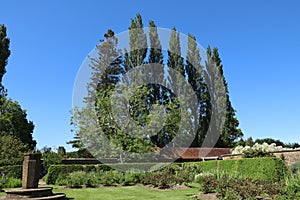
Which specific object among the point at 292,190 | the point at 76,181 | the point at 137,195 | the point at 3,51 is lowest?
the point at 137,195

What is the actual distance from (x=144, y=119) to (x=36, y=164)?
14606 mm

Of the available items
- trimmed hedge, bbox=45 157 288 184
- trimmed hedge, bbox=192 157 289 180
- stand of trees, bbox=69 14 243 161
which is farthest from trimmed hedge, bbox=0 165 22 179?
trimmed hedge, bbox=192 157 289 180

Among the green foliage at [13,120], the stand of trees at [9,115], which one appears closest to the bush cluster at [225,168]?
the stand of trees at [9,115]

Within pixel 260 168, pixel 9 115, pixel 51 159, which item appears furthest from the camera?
pixel 9 115

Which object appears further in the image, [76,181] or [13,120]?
[13,120]

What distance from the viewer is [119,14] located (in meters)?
14.0

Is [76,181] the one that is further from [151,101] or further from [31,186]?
[151,101]

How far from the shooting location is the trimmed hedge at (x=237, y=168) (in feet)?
44.0

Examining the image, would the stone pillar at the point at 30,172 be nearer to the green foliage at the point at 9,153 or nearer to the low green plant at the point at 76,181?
the low green plant at the point at 76,181

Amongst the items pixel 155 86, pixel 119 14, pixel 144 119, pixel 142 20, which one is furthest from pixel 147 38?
pixel 119 14

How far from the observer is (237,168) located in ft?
50.7

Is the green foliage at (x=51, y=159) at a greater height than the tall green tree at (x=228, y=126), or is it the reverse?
the tall green tree at (x=228, y=126)

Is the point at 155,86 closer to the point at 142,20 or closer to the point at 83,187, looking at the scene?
the point at 142,20

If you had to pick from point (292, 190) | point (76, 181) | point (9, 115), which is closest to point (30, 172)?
point (76, 181)
